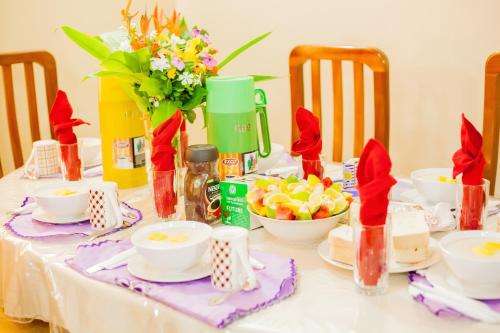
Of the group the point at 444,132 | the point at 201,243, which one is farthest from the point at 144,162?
the point at 444,132

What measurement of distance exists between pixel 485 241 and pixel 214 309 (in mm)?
442

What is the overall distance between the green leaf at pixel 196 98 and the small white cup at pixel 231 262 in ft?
1.97

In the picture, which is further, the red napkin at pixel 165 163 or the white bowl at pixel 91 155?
the white bowl at pixel 91 155

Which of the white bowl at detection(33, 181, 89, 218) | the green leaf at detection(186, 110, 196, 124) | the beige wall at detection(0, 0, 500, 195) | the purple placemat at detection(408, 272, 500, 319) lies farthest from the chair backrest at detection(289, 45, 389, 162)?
the purple placemat at detection(408, 272, 500, 319)

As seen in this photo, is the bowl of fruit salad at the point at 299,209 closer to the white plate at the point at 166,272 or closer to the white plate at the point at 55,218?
the white plate at the point at 166,272

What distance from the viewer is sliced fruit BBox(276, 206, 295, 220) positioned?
1.22m

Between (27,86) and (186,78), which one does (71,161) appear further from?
(27,86)

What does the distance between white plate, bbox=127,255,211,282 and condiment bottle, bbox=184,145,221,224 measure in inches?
7.9

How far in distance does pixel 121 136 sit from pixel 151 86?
0.22 metres

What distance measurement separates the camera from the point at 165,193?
1.43 meters

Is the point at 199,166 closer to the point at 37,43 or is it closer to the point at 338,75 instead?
the point at 338,75

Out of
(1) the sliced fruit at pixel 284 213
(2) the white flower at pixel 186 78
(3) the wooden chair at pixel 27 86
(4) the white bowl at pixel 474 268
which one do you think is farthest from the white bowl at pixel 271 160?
(3) the wooden chair at pixel 27 86

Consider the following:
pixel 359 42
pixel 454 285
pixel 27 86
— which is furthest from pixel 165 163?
pixel 359 42

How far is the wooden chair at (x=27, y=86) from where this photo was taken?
93.4 inches
